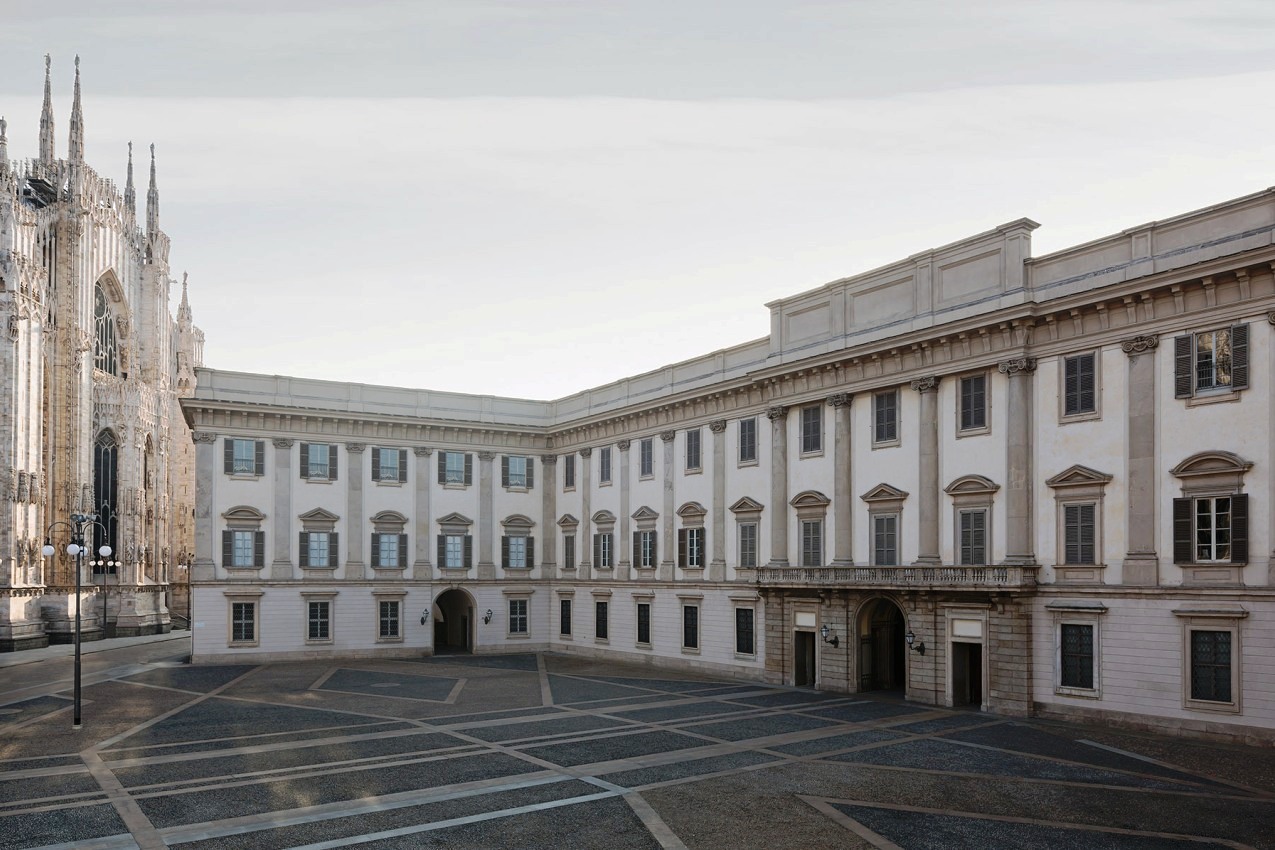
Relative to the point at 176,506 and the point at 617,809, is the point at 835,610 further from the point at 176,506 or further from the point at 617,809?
the point at 176,506

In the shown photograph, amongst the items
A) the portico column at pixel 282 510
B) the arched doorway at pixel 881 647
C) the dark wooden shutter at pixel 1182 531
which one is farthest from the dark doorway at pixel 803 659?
the portico column at pixel 282 510

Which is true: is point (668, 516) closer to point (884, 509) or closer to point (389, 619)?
point (884, 509)

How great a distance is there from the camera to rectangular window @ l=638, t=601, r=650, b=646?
169 ft

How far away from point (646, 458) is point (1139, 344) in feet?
87.7

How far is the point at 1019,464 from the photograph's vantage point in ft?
112

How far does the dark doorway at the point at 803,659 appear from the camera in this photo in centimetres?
4177

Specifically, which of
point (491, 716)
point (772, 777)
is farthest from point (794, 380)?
point (772, 777)

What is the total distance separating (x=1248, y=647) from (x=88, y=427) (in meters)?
72.1

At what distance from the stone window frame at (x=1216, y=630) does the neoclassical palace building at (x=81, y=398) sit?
5737 centimetres

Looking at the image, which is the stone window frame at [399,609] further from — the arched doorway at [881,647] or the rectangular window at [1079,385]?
the rectangular window at [1079,385]

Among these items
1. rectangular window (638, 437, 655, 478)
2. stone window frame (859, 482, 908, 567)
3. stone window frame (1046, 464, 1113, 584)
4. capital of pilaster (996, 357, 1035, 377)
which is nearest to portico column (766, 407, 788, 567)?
stone window frame (859, 482, 908, 567)

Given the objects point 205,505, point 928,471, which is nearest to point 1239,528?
point 928,471

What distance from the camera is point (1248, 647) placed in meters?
28.0

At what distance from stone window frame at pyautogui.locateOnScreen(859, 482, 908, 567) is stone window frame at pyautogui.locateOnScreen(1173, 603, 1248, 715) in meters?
10.8
